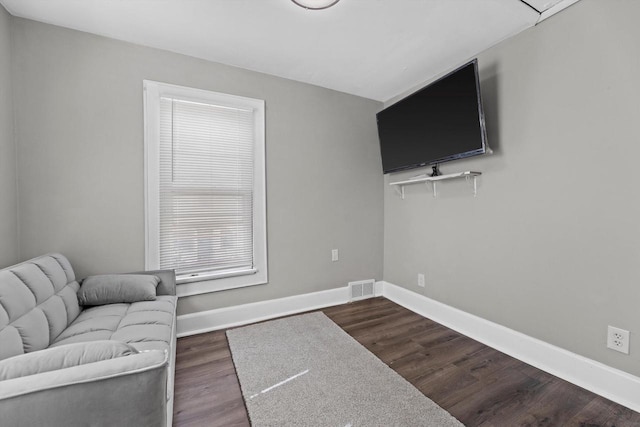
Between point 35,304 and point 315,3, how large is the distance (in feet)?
7.63

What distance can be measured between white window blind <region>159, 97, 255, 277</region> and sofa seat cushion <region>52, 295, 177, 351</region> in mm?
609

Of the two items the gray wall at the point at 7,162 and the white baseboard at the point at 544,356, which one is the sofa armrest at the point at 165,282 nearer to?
the gray wall at the point at 7,162

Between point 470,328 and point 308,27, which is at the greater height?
point 308,27

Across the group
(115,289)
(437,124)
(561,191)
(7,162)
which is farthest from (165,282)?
(561,191)

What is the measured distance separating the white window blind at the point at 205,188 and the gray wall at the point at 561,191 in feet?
A: 6.71

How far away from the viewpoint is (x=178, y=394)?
1.64 m

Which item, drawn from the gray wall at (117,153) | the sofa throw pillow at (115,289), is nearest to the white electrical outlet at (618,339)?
the gray wall at (117,153)

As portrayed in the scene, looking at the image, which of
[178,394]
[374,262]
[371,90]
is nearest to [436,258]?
[374,262]

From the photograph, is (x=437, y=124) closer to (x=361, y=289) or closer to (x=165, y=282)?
(x=361, y=289)

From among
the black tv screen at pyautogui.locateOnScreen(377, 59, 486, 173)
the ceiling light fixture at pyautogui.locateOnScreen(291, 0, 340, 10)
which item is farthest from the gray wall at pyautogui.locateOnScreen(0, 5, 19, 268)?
the black tv screen at pyautogui.locateOnScreen(377, 59, 486, 173)

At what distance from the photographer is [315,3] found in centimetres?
175

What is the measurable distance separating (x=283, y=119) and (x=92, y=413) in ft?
8.38

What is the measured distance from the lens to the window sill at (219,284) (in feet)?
7.91

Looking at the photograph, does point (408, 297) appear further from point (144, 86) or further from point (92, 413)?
point (144, 86)
